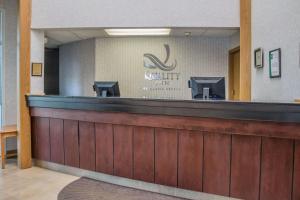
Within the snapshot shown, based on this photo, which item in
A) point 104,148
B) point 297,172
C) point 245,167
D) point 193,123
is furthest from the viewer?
point 104,148

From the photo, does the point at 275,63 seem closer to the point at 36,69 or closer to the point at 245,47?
the point at 245,47

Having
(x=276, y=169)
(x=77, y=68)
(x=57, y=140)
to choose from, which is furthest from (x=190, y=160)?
(x=77, y=68)

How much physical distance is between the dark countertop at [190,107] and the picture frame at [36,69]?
0.66m

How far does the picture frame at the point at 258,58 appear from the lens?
431 centimetres

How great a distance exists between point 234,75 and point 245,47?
1.40 metres

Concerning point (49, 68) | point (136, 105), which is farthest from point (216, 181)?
point (49, 68)

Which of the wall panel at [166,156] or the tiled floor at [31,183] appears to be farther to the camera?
the tiled floor at [31,183]

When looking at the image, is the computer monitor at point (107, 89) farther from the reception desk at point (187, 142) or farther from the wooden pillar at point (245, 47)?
the wooden pillar at point (245, 47)

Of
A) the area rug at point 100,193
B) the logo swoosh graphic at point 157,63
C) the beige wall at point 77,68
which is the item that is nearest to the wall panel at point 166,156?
the area rug at point 100,193

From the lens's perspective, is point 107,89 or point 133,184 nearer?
point 133,184

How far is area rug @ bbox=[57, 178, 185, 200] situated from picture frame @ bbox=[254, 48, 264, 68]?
2502 mm

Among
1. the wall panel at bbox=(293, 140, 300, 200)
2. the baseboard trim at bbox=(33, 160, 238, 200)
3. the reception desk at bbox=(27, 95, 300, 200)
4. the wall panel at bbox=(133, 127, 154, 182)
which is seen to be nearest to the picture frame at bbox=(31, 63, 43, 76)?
the reception desk at bbox=(27, 95, 300, 200)

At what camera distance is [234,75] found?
20.1ft

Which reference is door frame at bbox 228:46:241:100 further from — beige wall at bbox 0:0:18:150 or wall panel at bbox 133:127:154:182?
beige wall at bbox 0:0:18:150
